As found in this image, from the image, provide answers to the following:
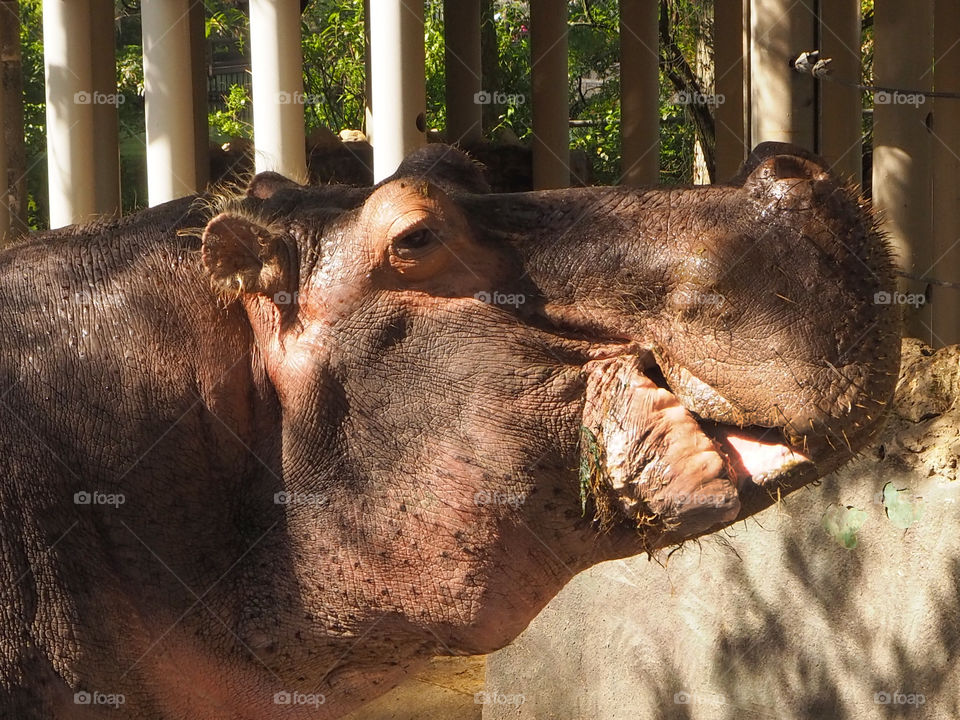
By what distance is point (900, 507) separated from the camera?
220 inches

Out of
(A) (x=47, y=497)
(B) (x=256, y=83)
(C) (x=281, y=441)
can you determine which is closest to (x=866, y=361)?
(C) (x=281, y=441)

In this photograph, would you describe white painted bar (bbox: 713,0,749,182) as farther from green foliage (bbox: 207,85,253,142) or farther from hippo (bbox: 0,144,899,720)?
hippo (bbox: 0,144,899,720)

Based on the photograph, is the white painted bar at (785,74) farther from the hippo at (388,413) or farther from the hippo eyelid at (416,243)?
the hippo eyelid at (416,243)

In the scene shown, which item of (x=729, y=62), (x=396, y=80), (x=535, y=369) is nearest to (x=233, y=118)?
(x=729, y=62)

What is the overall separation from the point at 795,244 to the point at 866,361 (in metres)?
0.30

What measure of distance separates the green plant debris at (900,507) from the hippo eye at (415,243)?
142 inches

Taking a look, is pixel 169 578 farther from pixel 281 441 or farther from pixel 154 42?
pixel 154 42

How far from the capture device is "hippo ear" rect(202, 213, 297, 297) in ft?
9.46

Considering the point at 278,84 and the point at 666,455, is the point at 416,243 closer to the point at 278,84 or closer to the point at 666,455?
the point at 666,455

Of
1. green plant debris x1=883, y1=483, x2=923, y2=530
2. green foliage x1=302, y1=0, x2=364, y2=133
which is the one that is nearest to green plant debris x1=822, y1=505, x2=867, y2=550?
green plant debris x1=883, y1=483, x2=923, y2=530

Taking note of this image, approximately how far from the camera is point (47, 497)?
2.74 metres

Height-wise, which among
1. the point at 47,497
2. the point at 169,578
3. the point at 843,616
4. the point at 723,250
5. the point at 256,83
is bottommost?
the point at 843,616

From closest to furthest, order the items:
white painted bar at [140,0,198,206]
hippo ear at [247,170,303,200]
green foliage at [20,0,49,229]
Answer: hippo ear at [247,170,303,200] < white painted bar at [140,0,198,206] < green foliage at [20,0,49,229]

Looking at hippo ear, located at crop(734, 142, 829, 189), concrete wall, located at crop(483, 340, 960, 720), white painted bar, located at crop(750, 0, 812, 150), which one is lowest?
concrete wall, located at crop(483, 340, 960, 720)
